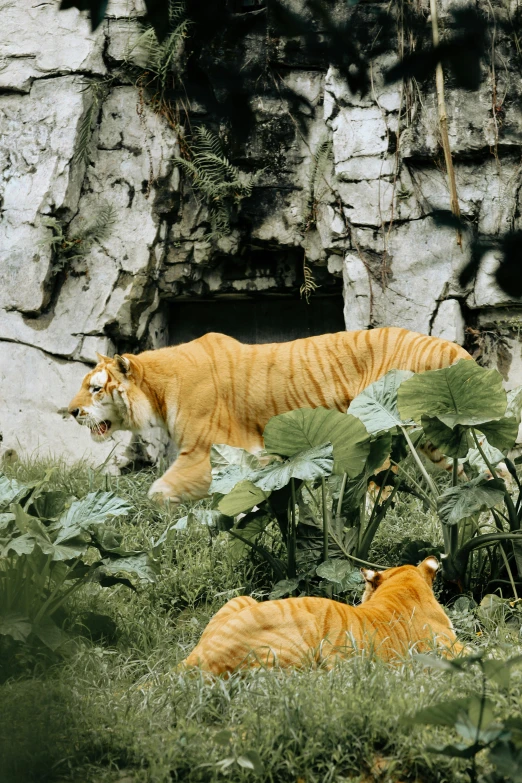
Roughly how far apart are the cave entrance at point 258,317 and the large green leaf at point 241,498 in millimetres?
4880

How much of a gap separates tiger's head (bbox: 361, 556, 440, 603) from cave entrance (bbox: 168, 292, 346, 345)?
5.19 meters

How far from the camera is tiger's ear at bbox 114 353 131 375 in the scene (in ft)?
20.7

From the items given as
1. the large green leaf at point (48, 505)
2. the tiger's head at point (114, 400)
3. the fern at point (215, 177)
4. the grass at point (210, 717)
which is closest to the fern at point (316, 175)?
the fern at point (215, 177)

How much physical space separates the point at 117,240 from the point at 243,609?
547cm

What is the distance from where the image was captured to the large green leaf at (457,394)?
12.6ft

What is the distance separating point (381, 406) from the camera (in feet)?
14.1

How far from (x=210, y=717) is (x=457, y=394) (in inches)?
73.5

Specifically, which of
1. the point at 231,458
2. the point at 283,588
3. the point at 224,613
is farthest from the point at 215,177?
the point at 224,613

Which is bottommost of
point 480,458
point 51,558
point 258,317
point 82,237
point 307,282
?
point 51,558

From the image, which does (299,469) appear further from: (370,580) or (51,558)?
(51,558)

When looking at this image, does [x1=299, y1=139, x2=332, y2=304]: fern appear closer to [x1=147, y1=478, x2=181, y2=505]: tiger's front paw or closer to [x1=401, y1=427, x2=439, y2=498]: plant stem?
[x1=147, y1=478, x2=181, y2=505]: tiger's front paw

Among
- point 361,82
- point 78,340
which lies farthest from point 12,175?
point 361,82

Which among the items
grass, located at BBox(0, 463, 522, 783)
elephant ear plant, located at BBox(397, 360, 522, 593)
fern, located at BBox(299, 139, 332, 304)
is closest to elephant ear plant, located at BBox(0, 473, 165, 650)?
grass, located at BBox(0, 463, 522, 783)

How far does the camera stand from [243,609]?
3.25m
